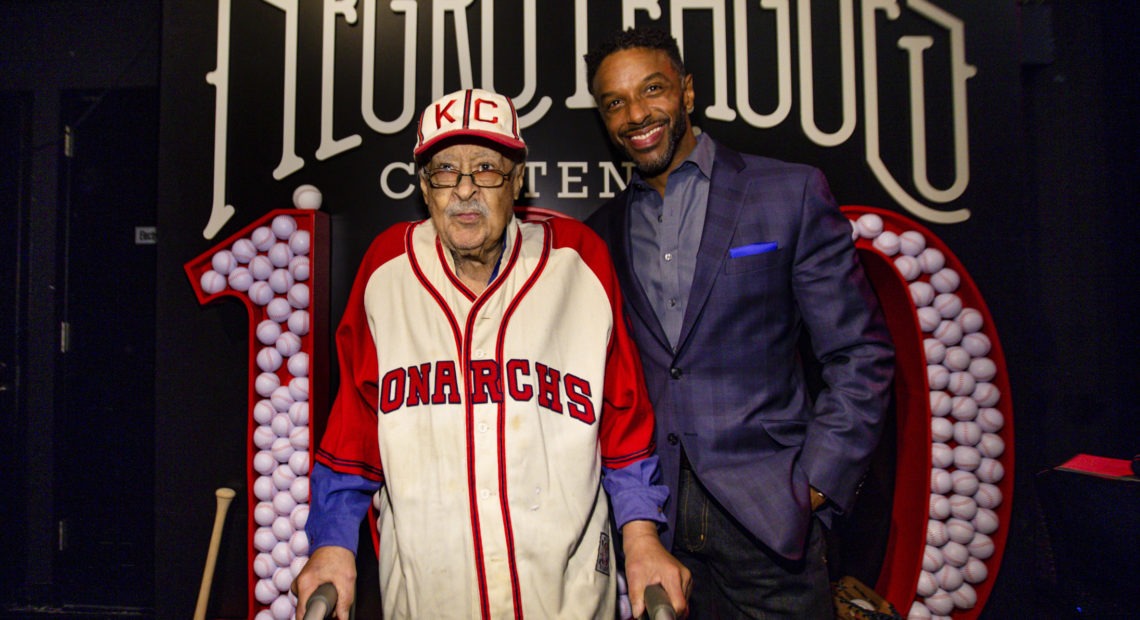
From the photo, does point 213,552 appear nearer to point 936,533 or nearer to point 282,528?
point 282,528

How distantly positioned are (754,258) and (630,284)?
344 mm

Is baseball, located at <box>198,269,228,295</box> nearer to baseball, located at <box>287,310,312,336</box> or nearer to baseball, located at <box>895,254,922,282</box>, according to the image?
baseball, located at <box>287,310,312,336</box>

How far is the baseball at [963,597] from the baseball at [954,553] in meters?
0.06

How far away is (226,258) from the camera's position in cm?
249

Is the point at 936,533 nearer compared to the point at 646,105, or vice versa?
the point at 646,105

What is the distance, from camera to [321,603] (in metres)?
1.26

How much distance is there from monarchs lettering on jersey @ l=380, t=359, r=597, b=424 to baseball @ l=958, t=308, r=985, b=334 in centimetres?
168

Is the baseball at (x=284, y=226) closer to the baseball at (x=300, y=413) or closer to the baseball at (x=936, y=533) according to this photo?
the baseball at (x=300, y=413)

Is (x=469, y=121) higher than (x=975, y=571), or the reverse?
Answer: (x=469, y=121)

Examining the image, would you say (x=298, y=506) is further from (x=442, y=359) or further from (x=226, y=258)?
(x=442, y=359)

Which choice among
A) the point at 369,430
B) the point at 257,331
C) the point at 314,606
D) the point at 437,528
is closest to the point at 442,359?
the point at 369,430

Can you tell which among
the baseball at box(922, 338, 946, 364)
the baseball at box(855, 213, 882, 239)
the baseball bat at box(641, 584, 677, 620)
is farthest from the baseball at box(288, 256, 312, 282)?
the baseball at box(922, 338, 946, 364)

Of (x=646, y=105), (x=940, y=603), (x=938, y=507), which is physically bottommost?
(x=940, y=603)

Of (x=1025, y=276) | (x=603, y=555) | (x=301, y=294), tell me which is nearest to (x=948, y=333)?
(x=1025, y=276)
